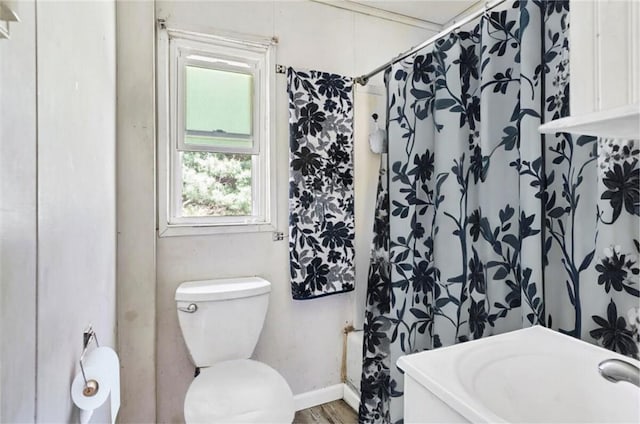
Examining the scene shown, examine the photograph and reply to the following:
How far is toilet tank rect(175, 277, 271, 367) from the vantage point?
1.46 meters

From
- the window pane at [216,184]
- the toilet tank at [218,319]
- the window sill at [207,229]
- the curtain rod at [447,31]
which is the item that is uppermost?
the curtain rod at [447,31]

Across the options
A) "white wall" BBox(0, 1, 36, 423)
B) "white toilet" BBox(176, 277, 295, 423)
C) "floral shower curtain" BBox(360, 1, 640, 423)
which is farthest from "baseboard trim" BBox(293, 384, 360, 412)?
"white wall" BBox(0, 1, 36, 423)

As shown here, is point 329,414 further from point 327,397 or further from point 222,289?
point 222,289

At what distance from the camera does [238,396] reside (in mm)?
1233

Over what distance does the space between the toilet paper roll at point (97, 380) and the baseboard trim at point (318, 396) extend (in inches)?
47.2

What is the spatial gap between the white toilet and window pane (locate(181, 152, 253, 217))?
0.36 meters

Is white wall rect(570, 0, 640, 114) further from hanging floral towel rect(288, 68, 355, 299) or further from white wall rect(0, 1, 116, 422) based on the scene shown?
hanging floral towel rect(288, 68, 355, 299)

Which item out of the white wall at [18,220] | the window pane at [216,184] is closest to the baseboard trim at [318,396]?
the window pane at [216,184]

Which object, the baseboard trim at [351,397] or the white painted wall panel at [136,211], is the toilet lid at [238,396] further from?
the baseboard trim at [351,397]

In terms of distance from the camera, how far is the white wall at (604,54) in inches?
20.3

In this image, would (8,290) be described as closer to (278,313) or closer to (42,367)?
(42,367)

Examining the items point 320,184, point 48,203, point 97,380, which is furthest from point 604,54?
point 320,184

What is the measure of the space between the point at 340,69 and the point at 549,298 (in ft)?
4.87

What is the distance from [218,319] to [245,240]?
41 cm
